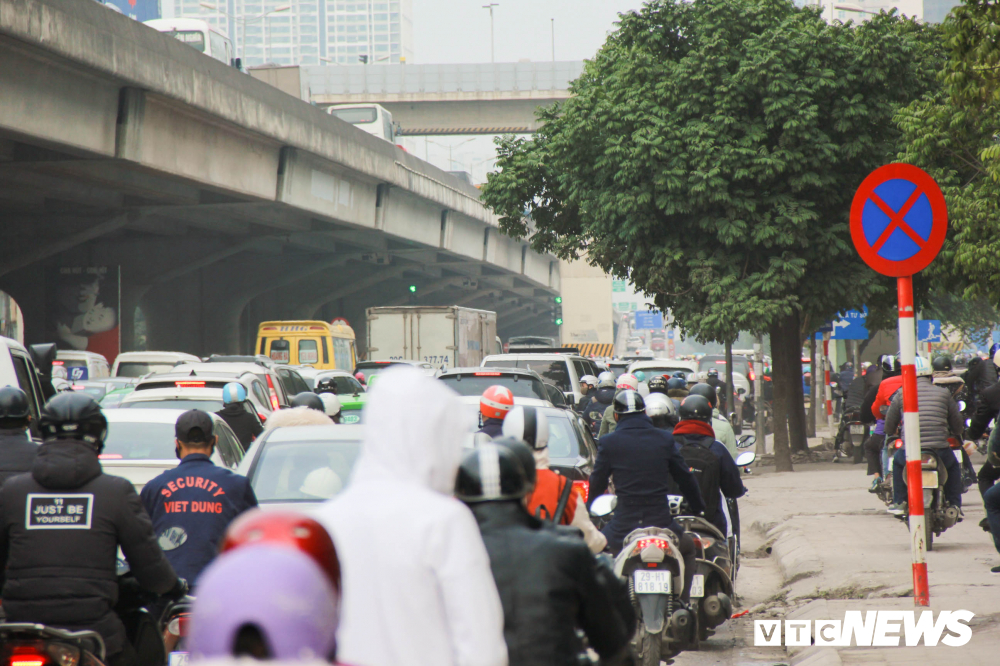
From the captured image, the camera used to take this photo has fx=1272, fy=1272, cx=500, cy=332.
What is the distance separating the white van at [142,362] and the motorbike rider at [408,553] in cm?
2042

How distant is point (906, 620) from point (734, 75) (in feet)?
42.9

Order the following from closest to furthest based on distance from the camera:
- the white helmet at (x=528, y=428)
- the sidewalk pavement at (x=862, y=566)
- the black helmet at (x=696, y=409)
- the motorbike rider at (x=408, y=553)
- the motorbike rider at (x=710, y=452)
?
the motorbike rider at (x=408, y=553), the white helmet at (x=528, y=428), the sidewalk pavement at (x=862, y=566), the motorbike rider at (x=710, y=452), the black helmet at (x=696, y=409)

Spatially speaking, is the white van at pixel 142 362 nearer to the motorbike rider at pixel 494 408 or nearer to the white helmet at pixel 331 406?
the white helmet at pixel 331 406

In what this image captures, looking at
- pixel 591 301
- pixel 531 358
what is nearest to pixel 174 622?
pixel 531 358

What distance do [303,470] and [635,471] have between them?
1967 millimetres

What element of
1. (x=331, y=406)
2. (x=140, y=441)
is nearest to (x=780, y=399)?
(x=331, y=406)

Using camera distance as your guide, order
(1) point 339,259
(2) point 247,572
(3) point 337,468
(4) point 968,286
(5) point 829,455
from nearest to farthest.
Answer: (2) point 247,572 < (3) point 337,468 < (4) point 968,286 < (5) point 829,455 < (1) point 339,259

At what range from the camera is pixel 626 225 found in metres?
20.2

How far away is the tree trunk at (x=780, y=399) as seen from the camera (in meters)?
21.1

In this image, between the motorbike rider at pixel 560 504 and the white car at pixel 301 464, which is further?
the white car at pixel 301 464

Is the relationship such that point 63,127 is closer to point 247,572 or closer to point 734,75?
point 734,75

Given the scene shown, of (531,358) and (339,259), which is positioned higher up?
(339,259)

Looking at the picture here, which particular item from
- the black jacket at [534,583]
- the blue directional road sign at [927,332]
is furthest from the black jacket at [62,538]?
the blue directional road sign at [927,332]

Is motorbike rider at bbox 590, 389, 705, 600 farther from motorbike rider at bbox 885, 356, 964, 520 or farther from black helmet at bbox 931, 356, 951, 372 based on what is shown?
black helmet at bbox 931, 356, 951, 372
